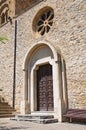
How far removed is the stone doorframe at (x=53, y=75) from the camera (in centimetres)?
1016

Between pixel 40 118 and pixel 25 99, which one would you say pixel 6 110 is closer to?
pixel 25 99

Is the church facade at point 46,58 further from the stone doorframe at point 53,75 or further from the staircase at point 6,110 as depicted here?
the staircase at point 6,110

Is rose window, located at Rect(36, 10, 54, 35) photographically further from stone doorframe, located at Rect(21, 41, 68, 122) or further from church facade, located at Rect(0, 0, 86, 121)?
stone doorframe, located at Rect(21, 41, 68, 122)

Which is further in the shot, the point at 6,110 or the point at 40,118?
the point at 6,110

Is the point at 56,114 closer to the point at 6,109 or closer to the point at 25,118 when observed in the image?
the point at 25,118

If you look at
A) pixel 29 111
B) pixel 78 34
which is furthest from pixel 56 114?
pixel 78 34

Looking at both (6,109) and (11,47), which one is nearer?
(6,109)

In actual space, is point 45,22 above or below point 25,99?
above

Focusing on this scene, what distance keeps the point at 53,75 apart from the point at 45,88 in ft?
4.60

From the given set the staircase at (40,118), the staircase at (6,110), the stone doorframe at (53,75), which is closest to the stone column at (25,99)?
the stone doorframe at (53,75)

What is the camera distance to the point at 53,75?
431 inches

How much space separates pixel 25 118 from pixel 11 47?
6105 mm

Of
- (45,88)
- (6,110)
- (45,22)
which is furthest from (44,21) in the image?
A: (6,110)

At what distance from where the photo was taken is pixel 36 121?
927 cm
